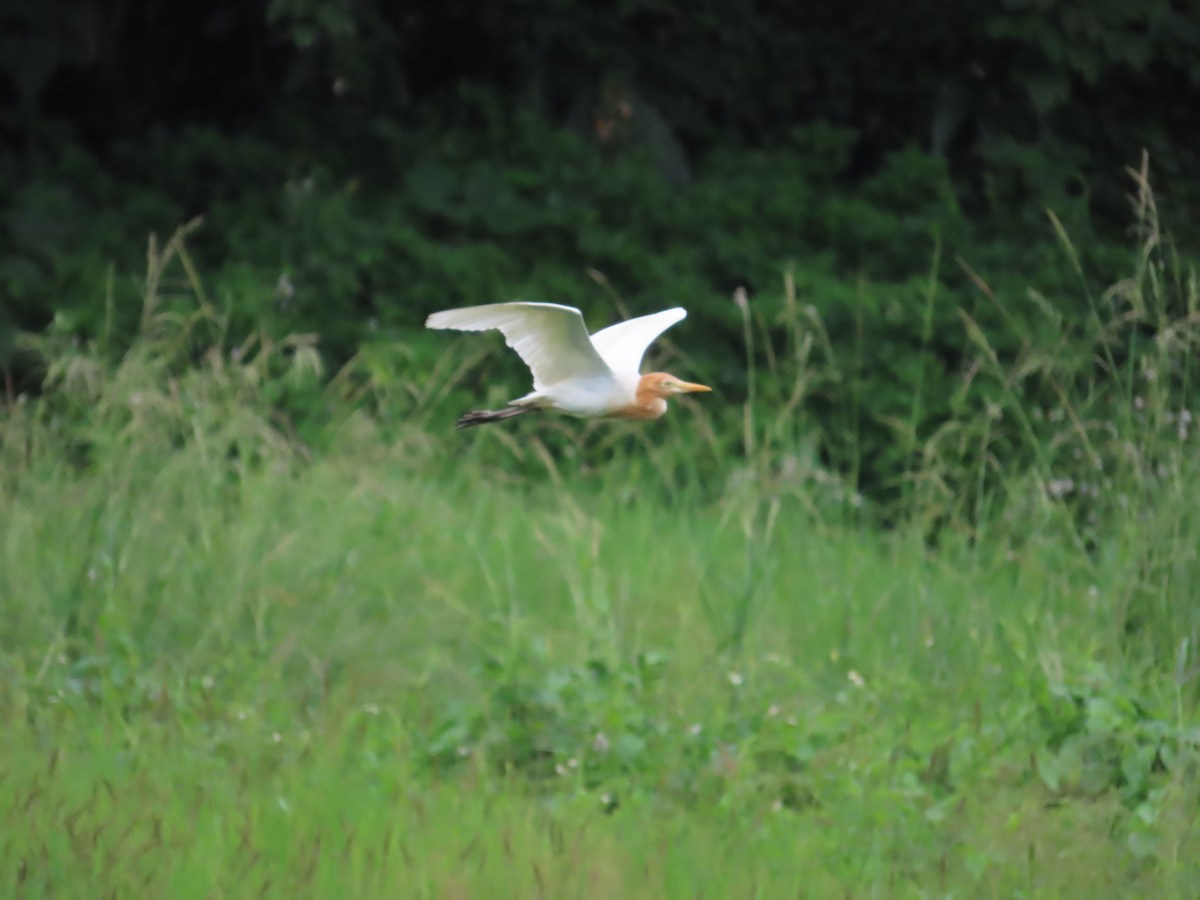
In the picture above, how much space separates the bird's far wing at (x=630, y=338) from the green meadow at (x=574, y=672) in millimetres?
388

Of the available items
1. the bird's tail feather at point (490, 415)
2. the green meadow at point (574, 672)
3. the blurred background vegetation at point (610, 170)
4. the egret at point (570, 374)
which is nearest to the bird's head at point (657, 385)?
the egret at point (570, 374)

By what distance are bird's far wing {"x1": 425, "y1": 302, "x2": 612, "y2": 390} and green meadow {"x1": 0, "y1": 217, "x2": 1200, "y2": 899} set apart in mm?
951

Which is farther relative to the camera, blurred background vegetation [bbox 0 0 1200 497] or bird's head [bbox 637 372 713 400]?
blurred background vegetation [bbox 0 0 1200 497]

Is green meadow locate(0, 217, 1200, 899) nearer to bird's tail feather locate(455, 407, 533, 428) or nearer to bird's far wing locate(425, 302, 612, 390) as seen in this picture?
bird's tail feather locate(455, 407, 533, 428)

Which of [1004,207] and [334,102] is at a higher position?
[334,102]

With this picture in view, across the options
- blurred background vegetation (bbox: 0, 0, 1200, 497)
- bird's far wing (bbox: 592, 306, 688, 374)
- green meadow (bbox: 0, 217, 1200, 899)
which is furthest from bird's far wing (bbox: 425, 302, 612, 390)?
blurred background vegetation (bbox: 0, 0, 1200, 497)

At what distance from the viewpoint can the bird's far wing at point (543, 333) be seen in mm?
2945

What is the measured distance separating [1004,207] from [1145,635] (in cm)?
318

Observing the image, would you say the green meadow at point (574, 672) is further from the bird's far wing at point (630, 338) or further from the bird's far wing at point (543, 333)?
the bird's far wing at point (543, 333)

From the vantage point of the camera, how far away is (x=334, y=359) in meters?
6.43

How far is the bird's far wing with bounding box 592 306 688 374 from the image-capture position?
3.68m

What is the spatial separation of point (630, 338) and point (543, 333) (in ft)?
2.36

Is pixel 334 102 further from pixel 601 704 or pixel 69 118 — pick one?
pixel 601 704

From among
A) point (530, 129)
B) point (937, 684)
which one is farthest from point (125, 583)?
point (530, 129)
